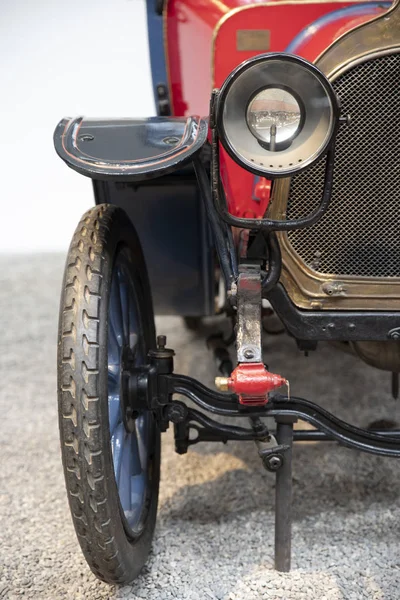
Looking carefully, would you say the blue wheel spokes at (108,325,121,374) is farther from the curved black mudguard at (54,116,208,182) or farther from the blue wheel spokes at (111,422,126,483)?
the curved black mudguard at (54,116,208,182)

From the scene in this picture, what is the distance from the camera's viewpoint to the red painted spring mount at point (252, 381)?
128 cm

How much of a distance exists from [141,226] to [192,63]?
0.56m

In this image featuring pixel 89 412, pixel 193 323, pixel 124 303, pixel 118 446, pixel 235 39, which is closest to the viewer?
pixel 89 412

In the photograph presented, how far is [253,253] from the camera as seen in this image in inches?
58.3

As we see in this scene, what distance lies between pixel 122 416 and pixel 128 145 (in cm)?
63

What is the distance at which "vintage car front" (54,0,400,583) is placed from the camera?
4.02ft

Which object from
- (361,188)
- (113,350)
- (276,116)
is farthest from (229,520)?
(276,116)

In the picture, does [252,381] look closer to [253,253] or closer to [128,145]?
[253,253]

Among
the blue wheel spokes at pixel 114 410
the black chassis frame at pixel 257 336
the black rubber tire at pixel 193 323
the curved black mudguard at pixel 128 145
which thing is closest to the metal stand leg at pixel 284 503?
the black chassis frame at pixel 257 336

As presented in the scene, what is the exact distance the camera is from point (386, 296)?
152 centimetres

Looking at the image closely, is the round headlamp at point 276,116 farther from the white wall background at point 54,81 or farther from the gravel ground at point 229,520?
the white wall background at point 54,81

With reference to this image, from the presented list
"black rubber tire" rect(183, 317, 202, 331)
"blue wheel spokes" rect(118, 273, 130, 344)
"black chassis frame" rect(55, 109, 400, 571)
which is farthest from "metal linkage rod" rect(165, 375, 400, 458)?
"black rubber tire" rect(183, 317, 202, 331)

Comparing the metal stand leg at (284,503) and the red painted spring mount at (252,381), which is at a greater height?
the red painted spring mount at (252,381)

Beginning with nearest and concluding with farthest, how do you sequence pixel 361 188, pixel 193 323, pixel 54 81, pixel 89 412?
1. pixel 89 412
2. pixel 361 188
3. pixel 193 323
4. pixel 54 81
